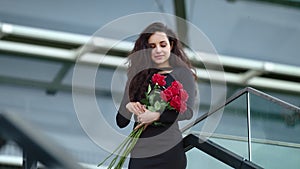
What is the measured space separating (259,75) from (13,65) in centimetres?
300

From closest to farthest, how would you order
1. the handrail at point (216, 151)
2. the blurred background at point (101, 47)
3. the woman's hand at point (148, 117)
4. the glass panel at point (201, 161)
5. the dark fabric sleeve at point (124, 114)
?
the woman's hand at point (148, 117) < the dark fabric sleeve at point (124, 114) < the handrail at point (216, 151) < the glass panel at point (201, 161) < the blurred background at point (101, 47)

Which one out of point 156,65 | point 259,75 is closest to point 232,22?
point 259,75

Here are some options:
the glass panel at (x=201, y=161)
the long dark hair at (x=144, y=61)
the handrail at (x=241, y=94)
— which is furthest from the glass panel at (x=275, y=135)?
the long dark hair at (x=144, y=61)

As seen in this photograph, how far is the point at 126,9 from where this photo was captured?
22.9 ft

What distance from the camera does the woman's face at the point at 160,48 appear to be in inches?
84.0

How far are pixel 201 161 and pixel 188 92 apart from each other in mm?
→ 807

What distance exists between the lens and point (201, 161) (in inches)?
110

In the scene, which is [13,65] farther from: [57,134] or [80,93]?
[80,93]

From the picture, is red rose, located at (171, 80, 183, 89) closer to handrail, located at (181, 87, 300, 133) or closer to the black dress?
the black dress

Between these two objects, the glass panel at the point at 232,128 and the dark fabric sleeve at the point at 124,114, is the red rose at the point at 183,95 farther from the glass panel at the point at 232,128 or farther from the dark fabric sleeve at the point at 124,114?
the glass panel at the point at 232,128

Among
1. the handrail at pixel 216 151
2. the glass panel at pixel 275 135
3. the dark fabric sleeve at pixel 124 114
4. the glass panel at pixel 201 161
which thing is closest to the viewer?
the dark fabric sleeve at pixel 124 114

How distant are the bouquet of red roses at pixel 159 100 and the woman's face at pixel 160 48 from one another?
0.08m

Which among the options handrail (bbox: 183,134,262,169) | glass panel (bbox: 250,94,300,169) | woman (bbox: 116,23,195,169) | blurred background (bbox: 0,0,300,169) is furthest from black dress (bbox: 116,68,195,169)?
blurred background (bbox: 0,0,300,169)

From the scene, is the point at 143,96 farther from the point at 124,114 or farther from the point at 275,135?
the point at 275,135
